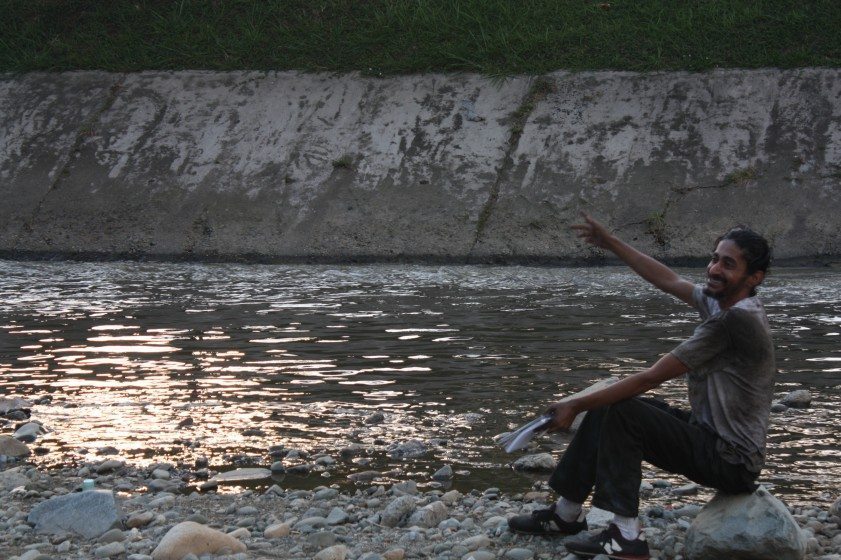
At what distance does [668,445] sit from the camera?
14.0 feet

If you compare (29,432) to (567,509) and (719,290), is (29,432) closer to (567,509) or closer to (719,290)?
(567,509)

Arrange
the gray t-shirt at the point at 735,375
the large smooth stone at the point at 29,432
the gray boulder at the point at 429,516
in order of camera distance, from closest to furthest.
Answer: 1. the gray t-shirt at the point at 735,375
2. the gray boulder at the point at 429,516
3. the large smooth stone at the point at 29,432

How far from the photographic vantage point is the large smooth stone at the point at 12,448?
231 inches

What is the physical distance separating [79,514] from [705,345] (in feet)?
8.23

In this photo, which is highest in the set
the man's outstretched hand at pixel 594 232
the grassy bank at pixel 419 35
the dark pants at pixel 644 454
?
the grassy bank at pixel 419 35

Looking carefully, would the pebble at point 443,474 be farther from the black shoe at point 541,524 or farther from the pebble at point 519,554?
the pebble at point 519,554

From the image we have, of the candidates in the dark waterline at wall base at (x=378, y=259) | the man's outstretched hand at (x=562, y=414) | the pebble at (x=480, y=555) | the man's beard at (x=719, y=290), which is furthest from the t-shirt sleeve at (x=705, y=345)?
the dark waterline at wall base at (x=378, y=259)

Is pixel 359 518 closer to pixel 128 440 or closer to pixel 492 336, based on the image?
pixel 128 440

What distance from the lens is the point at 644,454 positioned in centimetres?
434

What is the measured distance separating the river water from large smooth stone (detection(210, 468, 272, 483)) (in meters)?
0.16

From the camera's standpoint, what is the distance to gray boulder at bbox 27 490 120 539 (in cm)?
456

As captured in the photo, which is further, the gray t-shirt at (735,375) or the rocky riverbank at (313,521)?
the rocky riverbank at (313,521)

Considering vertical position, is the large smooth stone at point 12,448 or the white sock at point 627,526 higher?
the white sock at point 627,526

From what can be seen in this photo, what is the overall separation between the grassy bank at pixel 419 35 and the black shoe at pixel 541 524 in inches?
554
